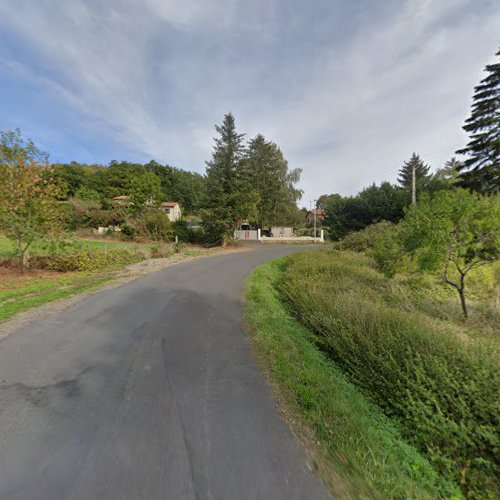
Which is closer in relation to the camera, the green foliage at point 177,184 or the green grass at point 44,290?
A: the green grass at point 44,290

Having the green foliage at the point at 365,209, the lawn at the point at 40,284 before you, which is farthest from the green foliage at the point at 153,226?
the green foliage at the point at 365,209

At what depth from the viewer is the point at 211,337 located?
14.1 feet

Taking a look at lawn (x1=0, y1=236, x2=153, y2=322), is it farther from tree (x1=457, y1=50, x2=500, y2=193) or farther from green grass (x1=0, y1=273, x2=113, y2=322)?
tree (x1=457, y1=50, x2=500, y2=193)

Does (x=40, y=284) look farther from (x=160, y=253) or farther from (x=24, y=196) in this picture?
(x=160, y=253)

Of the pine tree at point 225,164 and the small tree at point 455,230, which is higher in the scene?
the pine tree at point 225,164

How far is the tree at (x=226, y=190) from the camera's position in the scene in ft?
68.5

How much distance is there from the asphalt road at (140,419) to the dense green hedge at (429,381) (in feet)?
4.78

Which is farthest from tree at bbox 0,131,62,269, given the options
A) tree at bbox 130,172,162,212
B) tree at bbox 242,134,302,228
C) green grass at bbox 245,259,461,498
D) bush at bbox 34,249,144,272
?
tree at bbox 242,134,302,228

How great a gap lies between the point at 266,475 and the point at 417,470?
1429 mm

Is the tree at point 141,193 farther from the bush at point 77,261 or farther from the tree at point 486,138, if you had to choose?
the tree at point 486,138

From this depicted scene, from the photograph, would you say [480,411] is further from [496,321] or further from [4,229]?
[4,229]

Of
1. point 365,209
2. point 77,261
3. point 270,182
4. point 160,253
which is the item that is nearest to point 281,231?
point 270,182

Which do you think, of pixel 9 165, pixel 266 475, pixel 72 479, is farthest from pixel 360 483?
pixel 9 165

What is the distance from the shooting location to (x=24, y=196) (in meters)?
8.90
